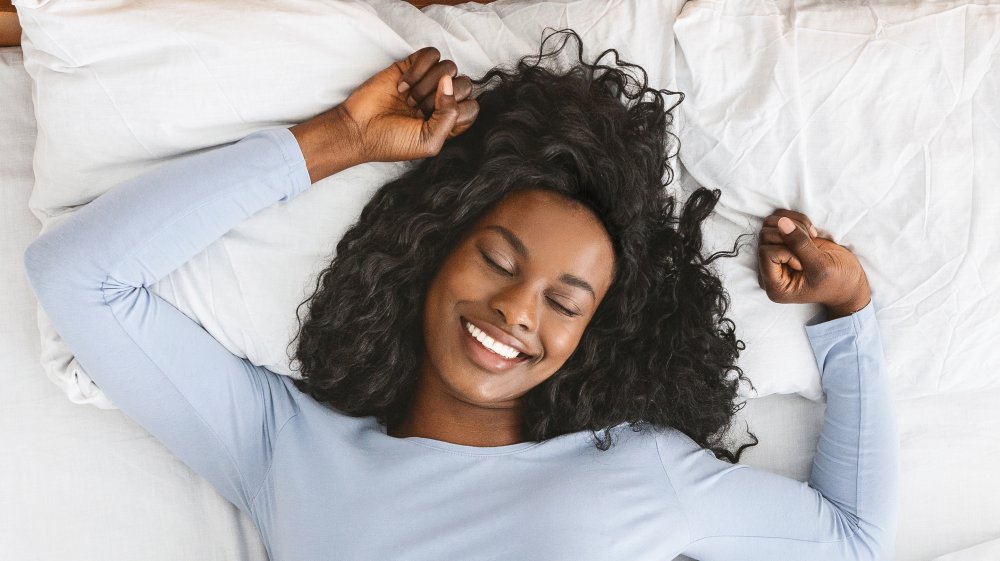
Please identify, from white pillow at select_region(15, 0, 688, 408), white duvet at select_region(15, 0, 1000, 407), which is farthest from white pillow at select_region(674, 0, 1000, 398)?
white pillow at select_region(15, 0, 688, 408)

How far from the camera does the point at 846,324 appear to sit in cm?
153

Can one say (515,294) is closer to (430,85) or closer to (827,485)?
(430,85)

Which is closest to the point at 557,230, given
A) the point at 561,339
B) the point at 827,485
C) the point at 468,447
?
the point at 561,339

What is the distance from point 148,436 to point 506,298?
733mm

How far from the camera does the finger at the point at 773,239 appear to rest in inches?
58.7

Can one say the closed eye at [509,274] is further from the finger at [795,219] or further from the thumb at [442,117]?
the finger at [795,219]

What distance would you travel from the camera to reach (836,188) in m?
1.51

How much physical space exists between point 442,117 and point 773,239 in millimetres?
642

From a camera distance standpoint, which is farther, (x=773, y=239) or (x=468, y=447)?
(x=773, y=239)

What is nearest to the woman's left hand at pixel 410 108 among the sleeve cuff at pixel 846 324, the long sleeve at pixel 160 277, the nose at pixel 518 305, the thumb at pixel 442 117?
the thumb at pixel 442 117

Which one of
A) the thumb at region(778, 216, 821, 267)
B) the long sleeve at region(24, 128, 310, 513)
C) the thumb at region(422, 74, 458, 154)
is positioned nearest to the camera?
the long sleeve at region(24, 128, 310, 513)

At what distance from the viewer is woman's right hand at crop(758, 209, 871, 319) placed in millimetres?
1473

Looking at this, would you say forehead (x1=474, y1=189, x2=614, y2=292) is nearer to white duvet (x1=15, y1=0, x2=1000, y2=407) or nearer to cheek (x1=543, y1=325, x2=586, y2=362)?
cheek (x1=543, y1=325, x2=586, y2=362)

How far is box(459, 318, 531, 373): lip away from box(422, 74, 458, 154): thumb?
298mm
